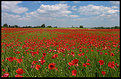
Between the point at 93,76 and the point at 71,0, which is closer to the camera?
the point at 93,76

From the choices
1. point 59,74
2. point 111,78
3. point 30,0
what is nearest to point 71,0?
point 30,0

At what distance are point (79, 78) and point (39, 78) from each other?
2.22 ft

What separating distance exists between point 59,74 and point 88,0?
5.24 ft

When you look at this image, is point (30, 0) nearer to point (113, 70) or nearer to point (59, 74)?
point (59, 74)

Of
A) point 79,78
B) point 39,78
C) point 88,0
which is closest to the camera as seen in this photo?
point 79,78

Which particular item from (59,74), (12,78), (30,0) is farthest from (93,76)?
(30,0)

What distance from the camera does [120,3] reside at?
214cm

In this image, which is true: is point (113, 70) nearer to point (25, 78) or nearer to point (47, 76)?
point (47, 76)

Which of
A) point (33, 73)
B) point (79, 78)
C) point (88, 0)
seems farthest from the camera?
point (88, 0)

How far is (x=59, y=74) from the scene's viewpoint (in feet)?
5.74

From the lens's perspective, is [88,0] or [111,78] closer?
[111,78]

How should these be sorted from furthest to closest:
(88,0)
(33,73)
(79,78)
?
(88,0), (33,73), (79,78)

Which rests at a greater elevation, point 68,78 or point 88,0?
point 88,0

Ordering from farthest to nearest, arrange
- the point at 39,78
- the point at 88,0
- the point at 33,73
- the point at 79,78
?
the point at 88,0
the point at 33,73
the point at 39,78
the point at 79,78
